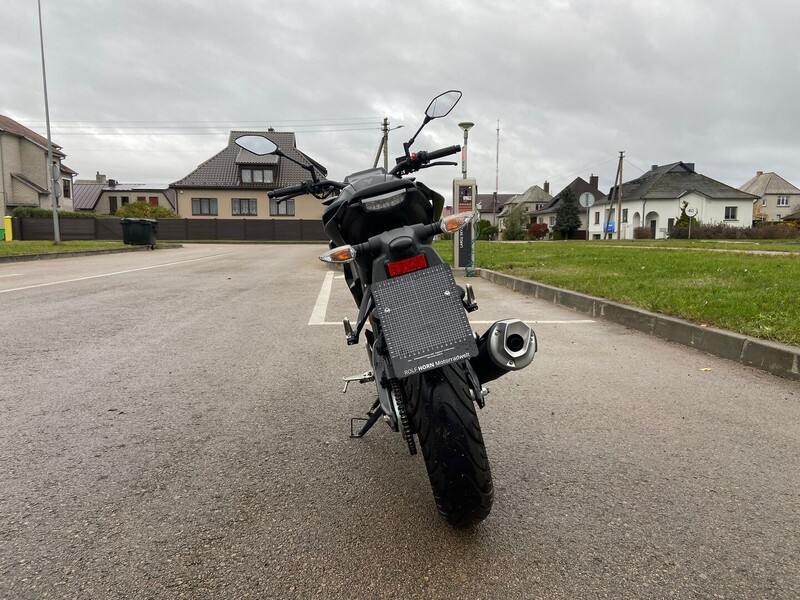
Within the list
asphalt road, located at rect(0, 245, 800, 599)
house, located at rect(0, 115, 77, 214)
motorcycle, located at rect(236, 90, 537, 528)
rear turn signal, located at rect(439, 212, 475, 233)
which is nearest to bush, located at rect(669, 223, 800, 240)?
asphalt road, located at rect(0, 245, 800, 599)

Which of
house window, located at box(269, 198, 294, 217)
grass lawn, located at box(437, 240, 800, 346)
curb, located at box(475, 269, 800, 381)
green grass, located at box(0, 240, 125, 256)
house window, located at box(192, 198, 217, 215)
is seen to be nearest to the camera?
curb, located at box(475, 269, 800, 381)

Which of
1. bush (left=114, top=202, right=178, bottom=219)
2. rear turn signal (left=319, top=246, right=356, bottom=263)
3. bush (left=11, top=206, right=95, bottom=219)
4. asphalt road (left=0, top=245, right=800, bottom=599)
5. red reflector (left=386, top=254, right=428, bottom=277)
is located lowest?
asphalt road (left=0, top=245, right=800, bottom=599)

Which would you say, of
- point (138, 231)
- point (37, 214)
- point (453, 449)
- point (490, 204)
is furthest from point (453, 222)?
point (490, 204)

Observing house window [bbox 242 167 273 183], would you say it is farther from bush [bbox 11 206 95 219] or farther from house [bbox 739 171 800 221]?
house [bbox 739 171 800 221]

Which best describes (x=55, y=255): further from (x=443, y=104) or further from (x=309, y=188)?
(x=443, y=104)

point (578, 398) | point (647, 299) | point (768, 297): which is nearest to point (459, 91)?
point (578, 398)

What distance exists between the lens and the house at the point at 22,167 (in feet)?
149

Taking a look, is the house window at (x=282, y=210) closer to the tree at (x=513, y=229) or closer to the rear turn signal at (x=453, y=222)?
the tree at (x=513, y=229)

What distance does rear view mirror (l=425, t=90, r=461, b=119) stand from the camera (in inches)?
130

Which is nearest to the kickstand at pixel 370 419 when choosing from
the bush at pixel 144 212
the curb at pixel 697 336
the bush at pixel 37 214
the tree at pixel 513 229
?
the curb at pixel 697 336

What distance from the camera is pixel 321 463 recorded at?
2.83 meters

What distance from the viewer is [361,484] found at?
2.60 meters

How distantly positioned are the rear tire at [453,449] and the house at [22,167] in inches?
2036

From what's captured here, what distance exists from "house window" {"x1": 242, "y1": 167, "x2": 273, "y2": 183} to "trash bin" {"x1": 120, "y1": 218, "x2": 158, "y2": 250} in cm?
2539
